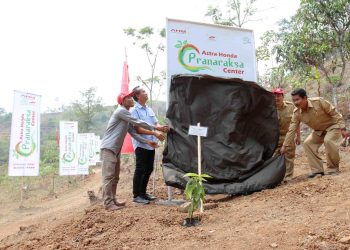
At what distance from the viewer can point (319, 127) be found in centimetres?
514

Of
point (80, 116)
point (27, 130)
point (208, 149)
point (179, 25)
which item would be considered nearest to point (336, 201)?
point (208, 149)

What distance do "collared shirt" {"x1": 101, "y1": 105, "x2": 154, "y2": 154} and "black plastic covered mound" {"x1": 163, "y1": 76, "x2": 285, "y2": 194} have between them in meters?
0.40

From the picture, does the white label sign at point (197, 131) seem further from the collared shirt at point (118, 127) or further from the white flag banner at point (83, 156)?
the white flag banner at point (83, 156)

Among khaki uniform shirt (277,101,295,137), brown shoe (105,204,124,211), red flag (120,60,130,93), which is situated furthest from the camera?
red flag (120,60,130,93)

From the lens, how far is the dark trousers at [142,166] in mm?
4844

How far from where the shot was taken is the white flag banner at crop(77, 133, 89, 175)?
15.2 meters

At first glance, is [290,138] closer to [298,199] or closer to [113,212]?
[298,199]

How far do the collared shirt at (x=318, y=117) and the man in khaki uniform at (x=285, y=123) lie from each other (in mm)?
211

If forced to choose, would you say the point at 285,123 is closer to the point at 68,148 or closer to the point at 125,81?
the point at 125,81

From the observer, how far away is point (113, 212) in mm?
4457

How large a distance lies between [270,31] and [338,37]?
3844mm

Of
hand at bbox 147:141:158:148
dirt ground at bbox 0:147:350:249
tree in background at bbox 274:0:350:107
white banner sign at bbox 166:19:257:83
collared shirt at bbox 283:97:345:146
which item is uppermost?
tree in background at bbox 274:0:350:107

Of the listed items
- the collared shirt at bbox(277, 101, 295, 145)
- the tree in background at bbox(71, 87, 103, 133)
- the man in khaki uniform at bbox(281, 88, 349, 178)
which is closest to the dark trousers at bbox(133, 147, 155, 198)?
the man in khaki uniform at bbox(281, 88, 349, 178)

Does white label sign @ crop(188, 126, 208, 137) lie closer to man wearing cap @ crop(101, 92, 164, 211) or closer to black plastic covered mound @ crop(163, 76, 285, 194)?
black plastic covered mound @ crop(163, 76, 285, 194)
